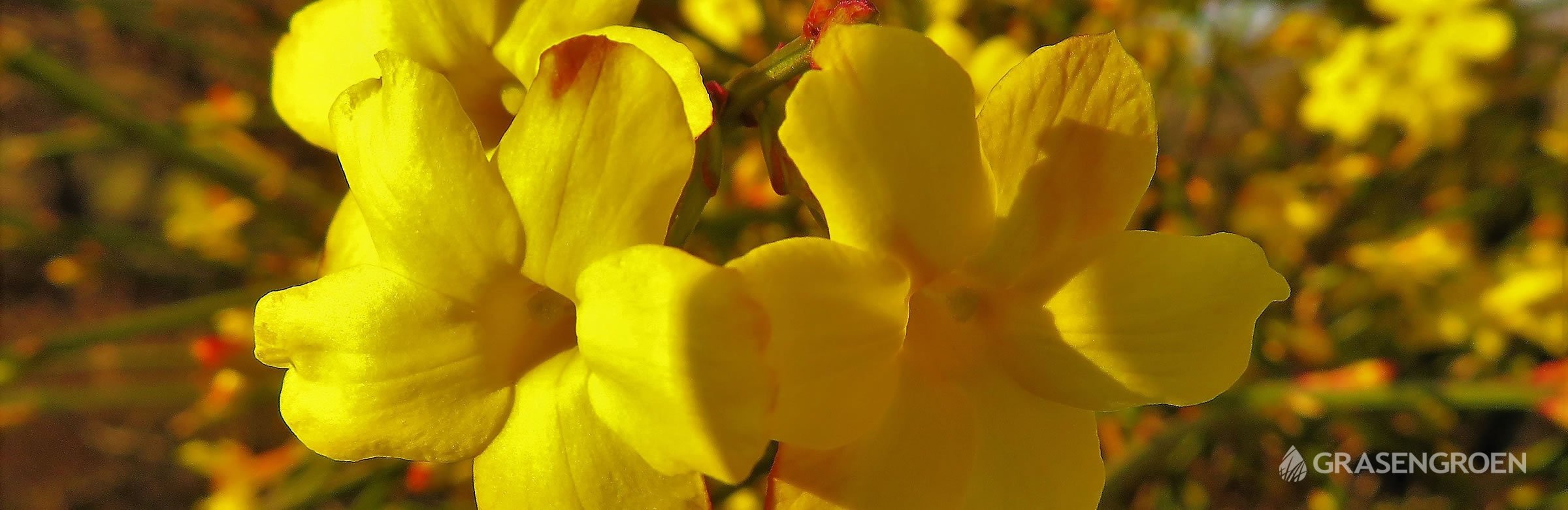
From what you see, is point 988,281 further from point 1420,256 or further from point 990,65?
point 1420,256

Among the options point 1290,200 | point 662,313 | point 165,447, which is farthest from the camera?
point 165,447

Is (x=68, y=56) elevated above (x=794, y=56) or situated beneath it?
situated beneath

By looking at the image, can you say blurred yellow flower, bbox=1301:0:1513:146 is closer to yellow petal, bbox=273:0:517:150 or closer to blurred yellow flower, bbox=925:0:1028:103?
blurred yellow flower, bbox=925:0:1028:103

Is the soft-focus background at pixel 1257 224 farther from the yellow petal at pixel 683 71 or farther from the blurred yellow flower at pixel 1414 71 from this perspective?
the yellow petal at pixel 683 71

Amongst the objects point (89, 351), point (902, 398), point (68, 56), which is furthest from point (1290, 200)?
point (68, 56)

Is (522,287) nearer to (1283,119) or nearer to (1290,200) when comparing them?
(1290,200)

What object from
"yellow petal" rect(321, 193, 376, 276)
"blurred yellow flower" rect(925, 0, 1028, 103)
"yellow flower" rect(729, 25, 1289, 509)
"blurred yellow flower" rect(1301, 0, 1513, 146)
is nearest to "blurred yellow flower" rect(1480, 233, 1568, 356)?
"blurred yellow flower" rect(1301, 0, 1513, 146)
